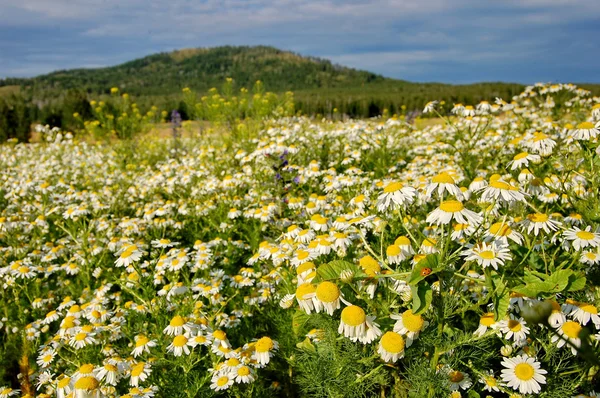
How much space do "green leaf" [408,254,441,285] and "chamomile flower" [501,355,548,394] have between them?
0.71 meters

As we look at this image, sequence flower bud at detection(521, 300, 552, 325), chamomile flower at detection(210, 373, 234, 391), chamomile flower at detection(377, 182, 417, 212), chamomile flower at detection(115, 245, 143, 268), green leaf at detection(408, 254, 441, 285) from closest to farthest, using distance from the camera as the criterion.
→ flower bud at detection(521, 300, 552, 325) < green leaf at detection(408, 254, 441, 285) < chamomile flower at detection(377, 182, 417, 212) < chamomile flower at detection(210, 373, 234, 391) < chamomile flower at detection(115, 245, 143, 268)

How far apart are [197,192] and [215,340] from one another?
3.28 metres

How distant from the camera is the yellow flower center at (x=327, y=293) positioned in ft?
5.17

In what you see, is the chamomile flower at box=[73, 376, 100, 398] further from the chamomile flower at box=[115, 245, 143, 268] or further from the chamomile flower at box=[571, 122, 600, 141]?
the chamomile flower at box=[571, 122, 600, 141]

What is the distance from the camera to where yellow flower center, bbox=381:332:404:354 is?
5.15 ft

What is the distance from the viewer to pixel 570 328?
67.8 inches

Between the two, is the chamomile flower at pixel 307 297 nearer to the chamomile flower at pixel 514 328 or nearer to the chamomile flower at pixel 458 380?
the chamomile flower at pixel 458 380

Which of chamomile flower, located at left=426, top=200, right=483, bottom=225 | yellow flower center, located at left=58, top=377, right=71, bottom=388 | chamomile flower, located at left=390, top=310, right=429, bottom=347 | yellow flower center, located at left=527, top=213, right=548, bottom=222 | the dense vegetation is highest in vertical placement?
the dense vegetation

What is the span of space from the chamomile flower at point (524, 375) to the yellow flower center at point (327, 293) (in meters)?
0.90

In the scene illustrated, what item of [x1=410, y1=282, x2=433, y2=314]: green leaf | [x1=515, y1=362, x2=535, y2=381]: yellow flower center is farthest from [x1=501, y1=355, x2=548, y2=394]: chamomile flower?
[x1=410, y1=282, x2=433, y2=314]: green leaf

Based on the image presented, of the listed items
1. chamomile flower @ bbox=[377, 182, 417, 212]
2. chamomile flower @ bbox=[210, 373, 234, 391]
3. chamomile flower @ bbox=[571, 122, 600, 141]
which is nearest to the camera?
chamomile flower @ bbox=[377, 182, 417, 212]

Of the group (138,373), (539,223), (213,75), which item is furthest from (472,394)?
(213,75)

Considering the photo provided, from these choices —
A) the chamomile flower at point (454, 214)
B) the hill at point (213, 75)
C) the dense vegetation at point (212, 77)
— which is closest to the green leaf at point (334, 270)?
the chamomile flower at point (454, 214)

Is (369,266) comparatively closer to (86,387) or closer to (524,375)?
(524,375)
